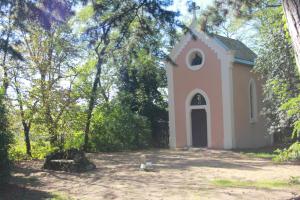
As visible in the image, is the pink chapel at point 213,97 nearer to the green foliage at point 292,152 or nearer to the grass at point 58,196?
the green foliage at point 292,152

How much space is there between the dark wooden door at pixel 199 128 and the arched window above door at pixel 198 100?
0.41 metres

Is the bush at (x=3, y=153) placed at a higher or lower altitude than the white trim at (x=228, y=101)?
lower

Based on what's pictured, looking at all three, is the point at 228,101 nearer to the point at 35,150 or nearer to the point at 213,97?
the point at 213,97

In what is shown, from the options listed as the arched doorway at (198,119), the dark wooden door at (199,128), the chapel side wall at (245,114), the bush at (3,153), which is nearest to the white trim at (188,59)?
the arched doorway at (198,119)

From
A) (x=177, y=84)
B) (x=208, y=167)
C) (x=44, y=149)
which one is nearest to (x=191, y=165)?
(x=208, y=167)

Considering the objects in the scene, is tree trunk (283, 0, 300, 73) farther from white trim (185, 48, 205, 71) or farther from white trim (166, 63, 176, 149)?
white trim (166, 63, 176, 149)

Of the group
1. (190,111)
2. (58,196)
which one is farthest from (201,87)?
(58,196)

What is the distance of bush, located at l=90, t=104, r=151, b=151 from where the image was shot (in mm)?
25781

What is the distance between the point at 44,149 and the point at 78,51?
5.12m

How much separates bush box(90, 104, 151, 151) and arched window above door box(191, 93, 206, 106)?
3227 millimetres

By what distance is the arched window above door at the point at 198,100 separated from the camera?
89.2ft

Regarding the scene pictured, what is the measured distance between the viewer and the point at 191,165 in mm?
17375

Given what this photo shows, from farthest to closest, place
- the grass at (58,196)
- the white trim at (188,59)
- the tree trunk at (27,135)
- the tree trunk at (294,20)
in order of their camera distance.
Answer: the white trim at (188,59) < the tree trunk at (27,135) < the grass at (58,196) < the tree trunk at (294,20)

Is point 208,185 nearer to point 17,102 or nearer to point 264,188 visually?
point 264,188
